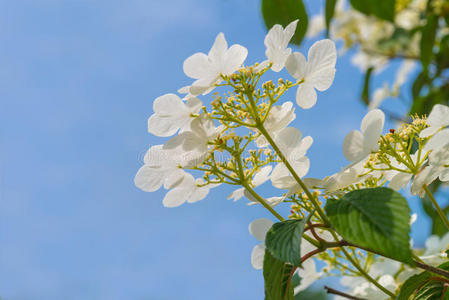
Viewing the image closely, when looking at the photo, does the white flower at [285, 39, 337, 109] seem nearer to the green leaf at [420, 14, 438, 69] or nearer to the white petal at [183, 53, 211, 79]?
the white petal at [183, 53, 211, 79]

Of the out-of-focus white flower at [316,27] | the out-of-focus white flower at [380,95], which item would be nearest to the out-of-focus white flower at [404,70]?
the out-of-focus white flower at [380,95]

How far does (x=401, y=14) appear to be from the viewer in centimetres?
282

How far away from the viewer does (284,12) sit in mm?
1142

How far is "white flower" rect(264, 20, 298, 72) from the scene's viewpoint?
0.48 meters

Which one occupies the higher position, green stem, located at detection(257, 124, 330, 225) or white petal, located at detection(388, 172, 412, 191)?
green stem, located at detection(257, 124, 330, 225)

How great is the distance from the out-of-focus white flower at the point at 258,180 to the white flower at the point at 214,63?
0.12m

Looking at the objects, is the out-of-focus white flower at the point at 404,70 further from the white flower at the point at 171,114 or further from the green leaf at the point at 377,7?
the white flower at the point at 171,114

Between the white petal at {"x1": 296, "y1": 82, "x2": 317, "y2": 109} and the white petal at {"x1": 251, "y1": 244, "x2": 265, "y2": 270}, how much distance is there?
197 mm

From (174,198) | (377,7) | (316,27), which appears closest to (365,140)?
(174,198)

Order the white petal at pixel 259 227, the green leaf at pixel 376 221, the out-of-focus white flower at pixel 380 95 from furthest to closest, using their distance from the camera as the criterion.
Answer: the out-of-focus white flower at pixel 380 95, the white petal at pixel 259 227, the green leaf at pixel 376 221

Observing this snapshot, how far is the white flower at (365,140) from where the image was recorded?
45 cm

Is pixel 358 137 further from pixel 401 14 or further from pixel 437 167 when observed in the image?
pixel 401 14

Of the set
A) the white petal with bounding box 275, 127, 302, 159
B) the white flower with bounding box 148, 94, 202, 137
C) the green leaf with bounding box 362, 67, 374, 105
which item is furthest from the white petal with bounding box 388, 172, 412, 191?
the green leaf with bounding box 362, 67, 374, 105

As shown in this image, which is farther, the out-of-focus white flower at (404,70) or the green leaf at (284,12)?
the out-of-focus white flower at (404,70)
